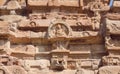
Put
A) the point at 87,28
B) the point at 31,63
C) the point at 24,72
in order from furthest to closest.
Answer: the point at 87,28 < the point at 31,63 < the point at 24,72

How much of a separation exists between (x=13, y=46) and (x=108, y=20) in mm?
3024

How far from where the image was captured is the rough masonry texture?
14.2 m

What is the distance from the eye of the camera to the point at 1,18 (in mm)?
16547

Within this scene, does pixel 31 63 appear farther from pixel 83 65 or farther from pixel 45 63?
pixel 83 65

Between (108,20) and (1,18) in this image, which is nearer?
(108,20)

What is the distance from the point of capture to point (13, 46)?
15102 millimetres

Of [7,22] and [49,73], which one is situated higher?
[7,22]

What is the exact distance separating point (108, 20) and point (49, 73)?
2.50m

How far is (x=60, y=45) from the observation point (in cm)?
1491

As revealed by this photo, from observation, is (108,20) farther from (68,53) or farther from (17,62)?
(17,62)

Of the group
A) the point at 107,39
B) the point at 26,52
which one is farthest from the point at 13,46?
the point at 107,39

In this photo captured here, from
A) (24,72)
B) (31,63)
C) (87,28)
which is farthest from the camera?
(87,28)

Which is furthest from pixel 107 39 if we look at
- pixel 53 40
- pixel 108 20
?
Result: pixel 53 40

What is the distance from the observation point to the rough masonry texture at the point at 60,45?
1420 cm
